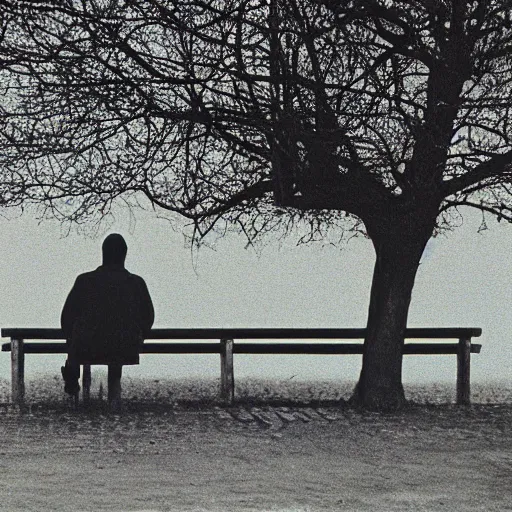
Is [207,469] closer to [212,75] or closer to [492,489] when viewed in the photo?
[492,489]

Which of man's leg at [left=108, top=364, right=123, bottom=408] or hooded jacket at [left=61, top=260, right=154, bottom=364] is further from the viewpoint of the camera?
man's leg at [left=108, top=364, right=123, bottom=408]

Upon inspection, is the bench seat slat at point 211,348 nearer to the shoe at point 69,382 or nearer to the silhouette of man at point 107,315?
the shoe at point 69,382

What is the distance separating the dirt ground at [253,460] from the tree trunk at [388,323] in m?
0.87

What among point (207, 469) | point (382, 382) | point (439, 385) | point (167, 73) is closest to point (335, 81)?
point (167, 73)

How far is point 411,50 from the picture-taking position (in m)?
15.6

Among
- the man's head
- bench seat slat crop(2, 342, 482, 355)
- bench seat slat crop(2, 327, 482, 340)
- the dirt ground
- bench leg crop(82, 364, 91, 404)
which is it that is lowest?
the dirt ground

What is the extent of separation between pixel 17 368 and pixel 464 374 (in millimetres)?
6632

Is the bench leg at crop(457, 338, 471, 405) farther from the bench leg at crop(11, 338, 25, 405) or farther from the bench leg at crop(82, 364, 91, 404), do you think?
the bench leg at crop(11, 338, 25, 405)

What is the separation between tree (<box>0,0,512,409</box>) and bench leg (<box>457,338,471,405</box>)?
43.2 inches

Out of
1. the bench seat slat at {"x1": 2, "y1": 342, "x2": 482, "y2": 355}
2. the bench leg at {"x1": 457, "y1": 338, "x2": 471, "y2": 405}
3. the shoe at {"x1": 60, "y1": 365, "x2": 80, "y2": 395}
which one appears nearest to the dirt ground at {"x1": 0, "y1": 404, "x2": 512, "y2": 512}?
the shoe at {"x1": 60, "y1": 365, "x2": 80, "y2": 395}

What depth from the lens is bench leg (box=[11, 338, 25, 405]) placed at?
17.0m

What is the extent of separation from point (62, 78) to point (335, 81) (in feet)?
11.0

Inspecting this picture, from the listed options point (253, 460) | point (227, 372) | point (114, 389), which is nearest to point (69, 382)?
point (114, 389)

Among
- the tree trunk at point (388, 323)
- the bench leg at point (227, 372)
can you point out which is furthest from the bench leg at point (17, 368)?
the tree trunk at point (388, 323)
